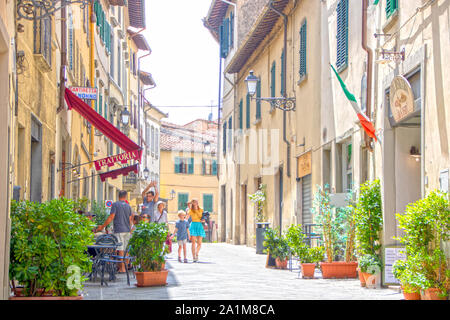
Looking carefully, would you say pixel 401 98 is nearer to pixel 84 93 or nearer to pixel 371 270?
pixel 371 270

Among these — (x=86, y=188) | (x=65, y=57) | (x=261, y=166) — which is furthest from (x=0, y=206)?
(x=261, y=166)

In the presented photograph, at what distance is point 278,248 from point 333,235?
7.09 feet

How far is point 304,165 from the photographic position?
1848cm

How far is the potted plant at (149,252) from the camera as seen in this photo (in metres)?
11.2

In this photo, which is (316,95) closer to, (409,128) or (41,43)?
(409,128)

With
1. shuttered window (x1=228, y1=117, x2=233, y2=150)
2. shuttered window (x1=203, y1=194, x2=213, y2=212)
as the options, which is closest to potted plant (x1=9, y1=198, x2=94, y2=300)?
shuttered window (x1=228, y1=117, x2=233, y2=150)

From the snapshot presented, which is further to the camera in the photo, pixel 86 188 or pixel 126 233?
pixel 86 188

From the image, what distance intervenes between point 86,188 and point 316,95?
27.4 ft

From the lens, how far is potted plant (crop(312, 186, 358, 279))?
12.8 m

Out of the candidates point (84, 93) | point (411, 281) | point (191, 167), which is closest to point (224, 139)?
point (84, 93)

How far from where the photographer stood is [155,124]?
53.9 meters

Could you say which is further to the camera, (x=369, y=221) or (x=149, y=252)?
(x=369, y=221)

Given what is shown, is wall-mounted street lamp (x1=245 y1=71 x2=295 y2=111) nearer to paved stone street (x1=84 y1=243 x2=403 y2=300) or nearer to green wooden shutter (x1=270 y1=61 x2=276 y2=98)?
green wooden shutter (x1=270 y1=61 x2=276 y2=98)
